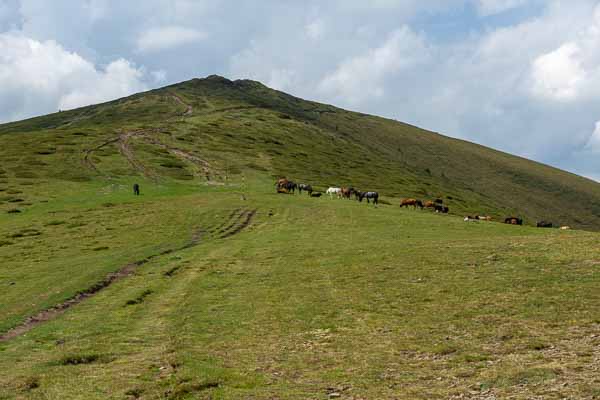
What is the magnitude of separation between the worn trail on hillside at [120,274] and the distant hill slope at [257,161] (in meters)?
32.7

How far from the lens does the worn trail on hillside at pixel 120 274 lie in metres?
22.5

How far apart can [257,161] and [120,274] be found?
259ft

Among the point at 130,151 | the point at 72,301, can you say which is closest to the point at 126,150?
the point at 130,151

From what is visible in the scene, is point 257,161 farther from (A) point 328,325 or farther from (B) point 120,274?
(A) point 328,325

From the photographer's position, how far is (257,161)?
11119 centimetres

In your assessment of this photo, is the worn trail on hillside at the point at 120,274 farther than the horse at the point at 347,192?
No

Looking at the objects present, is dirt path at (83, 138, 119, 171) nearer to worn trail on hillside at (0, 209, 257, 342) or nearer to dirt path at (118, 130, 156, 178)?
dirt path at (118, 130, 156, 178)

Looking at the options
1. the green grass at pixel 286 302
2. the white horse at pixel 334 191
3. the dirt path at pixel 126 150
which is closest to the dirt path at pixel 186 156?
the dirt path at pixel 126 150

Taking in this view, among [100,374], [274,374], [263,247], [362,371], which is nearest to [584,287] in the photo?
[362,371]

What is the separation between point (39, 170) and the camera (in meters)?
88.5

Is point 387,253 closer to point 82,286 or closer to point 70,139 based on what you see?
point 82,286

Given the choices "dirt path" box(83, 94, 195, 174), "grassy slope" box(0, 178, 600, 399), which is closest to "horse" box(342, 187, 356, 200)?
"dirt path" box(83, 94, 195, 174)

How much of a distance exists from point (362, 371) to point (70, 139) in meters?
114

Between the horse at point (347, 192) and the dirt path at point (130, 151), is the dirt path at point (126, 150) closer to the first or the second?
the dirt path at point (130, 151)
